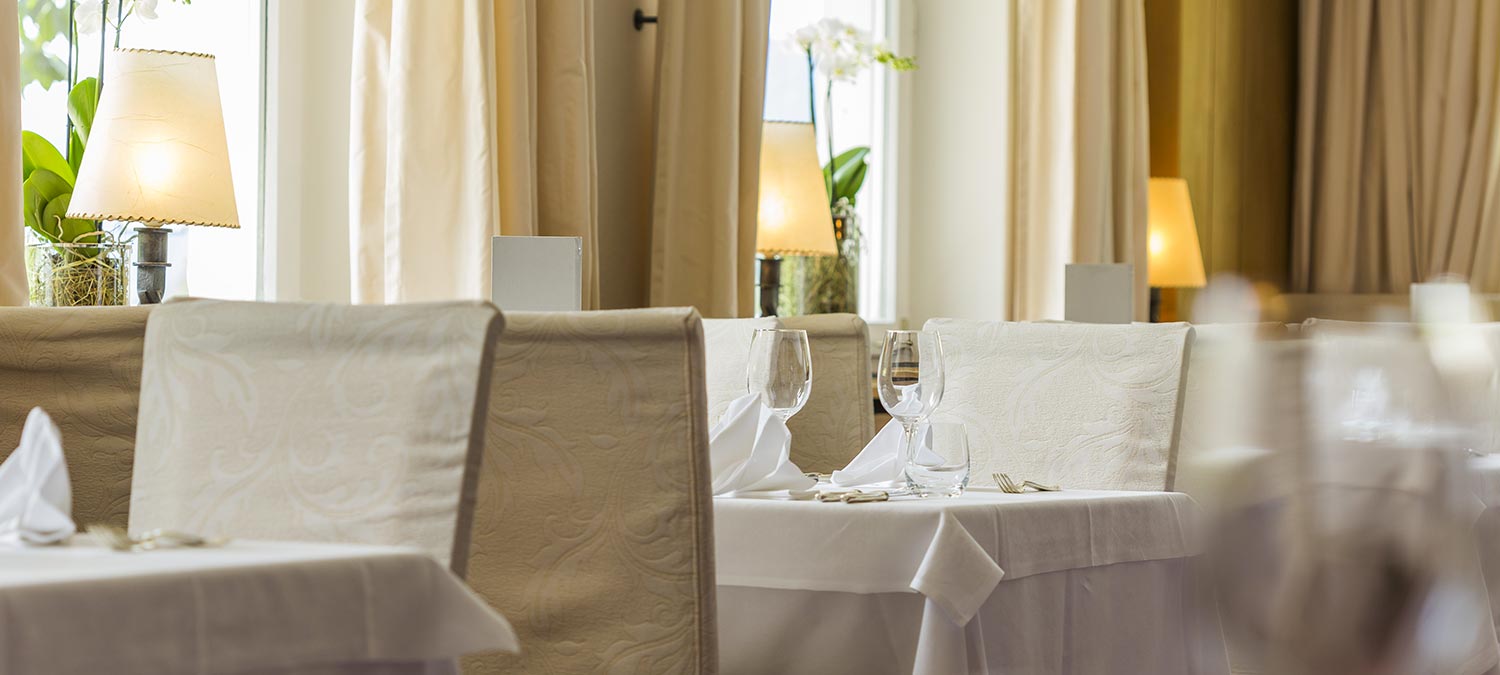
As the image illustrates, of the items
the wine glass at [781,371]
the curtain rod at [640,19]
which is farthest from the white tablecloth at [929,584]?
the curtain rod at [640,19]

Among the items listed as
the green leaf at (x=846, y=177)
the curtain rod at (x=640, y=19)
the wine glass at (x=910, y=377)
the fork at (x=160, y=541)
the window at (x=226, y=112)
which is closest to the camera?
the fork at (x=160, y=541)

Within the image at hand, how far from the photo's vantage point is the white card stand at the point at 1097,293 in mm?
3344

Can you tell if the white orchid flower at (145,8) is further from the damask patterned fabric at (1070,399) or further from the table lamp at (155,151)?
the damask patterned fabric at (1070,399)

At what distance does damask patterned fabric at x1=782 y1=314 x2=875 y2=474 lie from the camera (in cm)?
258

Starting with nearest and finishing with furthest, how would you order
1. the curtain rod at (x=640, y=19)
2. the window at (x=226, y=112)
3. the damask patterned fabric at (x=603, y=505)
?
the damask patterned fabric at (x=603, y=505)
the window at (x=226, y=112)
the curtain rod at (x=640, y=19)

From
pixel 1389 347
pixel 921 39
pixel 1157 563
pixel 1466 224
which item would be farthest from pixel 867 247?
pixel 1389 347

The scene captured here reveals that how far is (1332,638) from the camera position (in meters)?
0.59

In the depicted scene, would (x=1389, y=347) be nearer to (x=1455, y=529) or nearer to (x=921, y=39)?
(x=1455, y=529)

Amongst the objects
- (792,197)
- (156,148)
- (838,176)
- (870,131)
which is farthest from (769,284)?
(156,148)

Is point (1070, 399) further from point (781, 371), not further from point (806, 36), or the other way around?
point (806, 36)

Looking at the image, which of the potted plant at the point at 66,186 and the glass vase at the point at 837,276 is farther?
the glass vase at the point at 837,276

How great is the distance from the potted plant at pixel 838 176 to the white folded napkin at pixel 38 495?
290 centimetres

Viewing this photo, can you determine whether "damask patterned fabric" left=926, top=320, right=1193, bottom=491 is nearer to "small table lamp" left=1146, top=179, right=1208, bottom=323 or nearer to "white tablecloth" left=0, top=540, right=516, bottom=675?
"white tablecloth" left=0, top=540, right=516, bottom=675

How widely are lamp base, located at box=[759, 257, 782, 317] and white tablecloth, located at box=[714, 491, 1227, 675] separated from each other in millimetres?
1887
